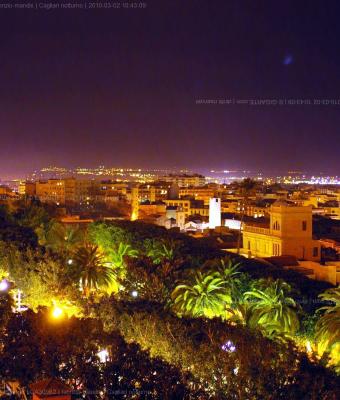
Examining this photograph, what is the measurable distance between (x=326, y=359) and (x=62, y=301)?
1030 cm

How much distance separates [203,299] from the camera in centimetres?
2097

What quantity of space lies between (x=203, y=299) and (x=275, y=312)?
2.89 m

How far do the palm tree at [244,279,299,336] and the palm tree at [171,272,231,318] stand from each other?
4.48ft

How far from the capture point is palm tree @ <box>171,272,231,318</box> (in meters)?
20.8

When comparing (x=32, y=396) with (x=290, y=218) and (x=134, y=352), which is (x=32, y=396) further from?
(x=290, y=218)

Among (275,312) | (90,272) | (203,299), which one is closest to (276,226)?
(90,272)

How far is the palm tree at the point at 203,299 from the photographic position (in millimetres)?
20828

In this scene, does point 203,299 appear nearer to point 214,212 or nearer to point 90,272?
point 90,272

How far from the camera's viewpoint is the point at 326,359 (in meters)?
14.3

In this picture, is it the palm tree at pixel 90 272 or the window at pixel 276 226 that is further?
the window at pixel 276 226

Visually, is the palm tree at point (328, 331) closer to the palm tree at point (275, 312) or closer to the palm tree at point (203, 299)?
the palm tree at point (275, 312)

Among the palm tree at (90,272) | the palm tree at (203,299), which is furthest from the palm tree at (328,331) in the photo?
the palm tree at (90,272)

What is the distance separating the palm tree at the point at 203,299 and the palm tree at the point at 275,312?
4.48 feet

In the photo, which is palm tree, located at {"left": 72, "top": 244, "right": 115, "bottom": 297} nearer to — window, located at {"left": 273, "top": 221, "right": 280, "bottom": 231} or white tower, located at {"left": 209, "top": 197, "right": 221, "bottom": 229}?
window, located at {"left": 273, "top": 221, "right": 280, "bottom": 231}
